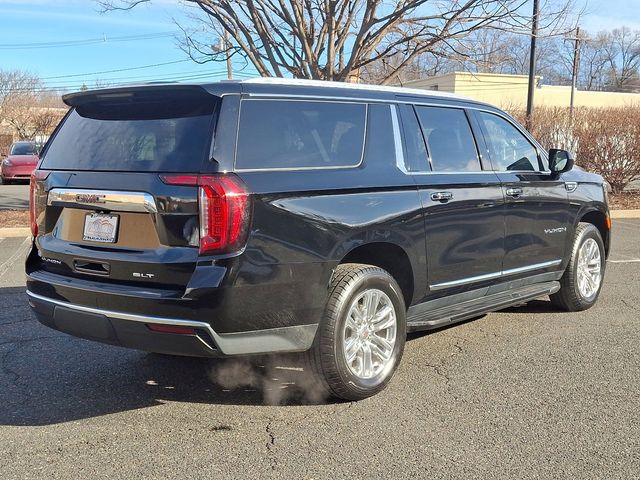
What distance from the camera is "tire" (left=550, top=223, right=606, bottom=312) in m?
6.02

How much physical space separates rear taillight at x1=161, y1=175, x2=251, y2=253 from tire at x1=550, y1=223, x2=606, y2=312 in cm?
379

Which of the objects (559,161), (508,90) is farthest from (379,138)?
(508,90)

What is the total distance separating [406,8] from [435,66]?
10.9ft

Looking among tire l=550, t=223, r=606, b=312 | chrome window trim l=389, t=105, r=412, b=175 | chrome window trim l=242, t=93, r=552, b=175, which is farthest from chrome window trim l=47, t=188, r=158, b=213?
tire l=550, t=223, r=606, b=312

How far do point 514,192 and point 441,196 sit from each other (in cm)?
99

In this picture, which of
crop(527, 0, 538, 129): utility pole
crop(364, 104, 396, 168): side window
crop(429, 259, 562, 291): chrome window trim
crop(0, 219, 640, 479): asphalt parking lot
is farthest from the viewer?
crop(527, 0, 538, 129): utility pole

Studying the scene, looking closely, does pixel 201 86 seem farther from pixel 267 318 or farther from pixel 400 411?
pixel 400 411

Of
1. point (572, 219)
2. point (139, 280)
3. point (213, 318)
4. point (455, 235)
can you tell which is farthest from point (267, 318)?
point (572, 219)

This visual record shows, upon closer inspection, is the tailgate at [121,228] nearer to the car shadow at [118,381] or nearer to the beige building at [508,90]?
the car shadow at [118,381]

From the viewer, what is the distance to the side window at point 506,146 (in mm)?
5250

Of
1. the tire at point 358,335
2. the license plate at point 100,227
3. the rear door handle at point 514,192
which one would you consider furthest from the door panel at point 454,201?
the license plate at point 100,227

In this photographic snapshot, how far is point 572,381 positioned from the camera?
14.4ft

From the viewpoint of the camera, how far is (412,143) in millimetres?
4508

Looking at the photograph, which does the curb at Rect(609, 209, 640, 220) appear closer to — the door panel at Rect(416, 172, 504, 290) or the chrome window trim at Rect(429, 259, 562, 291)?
the chrome window trim at Rect(429, 259, 562, 291)
